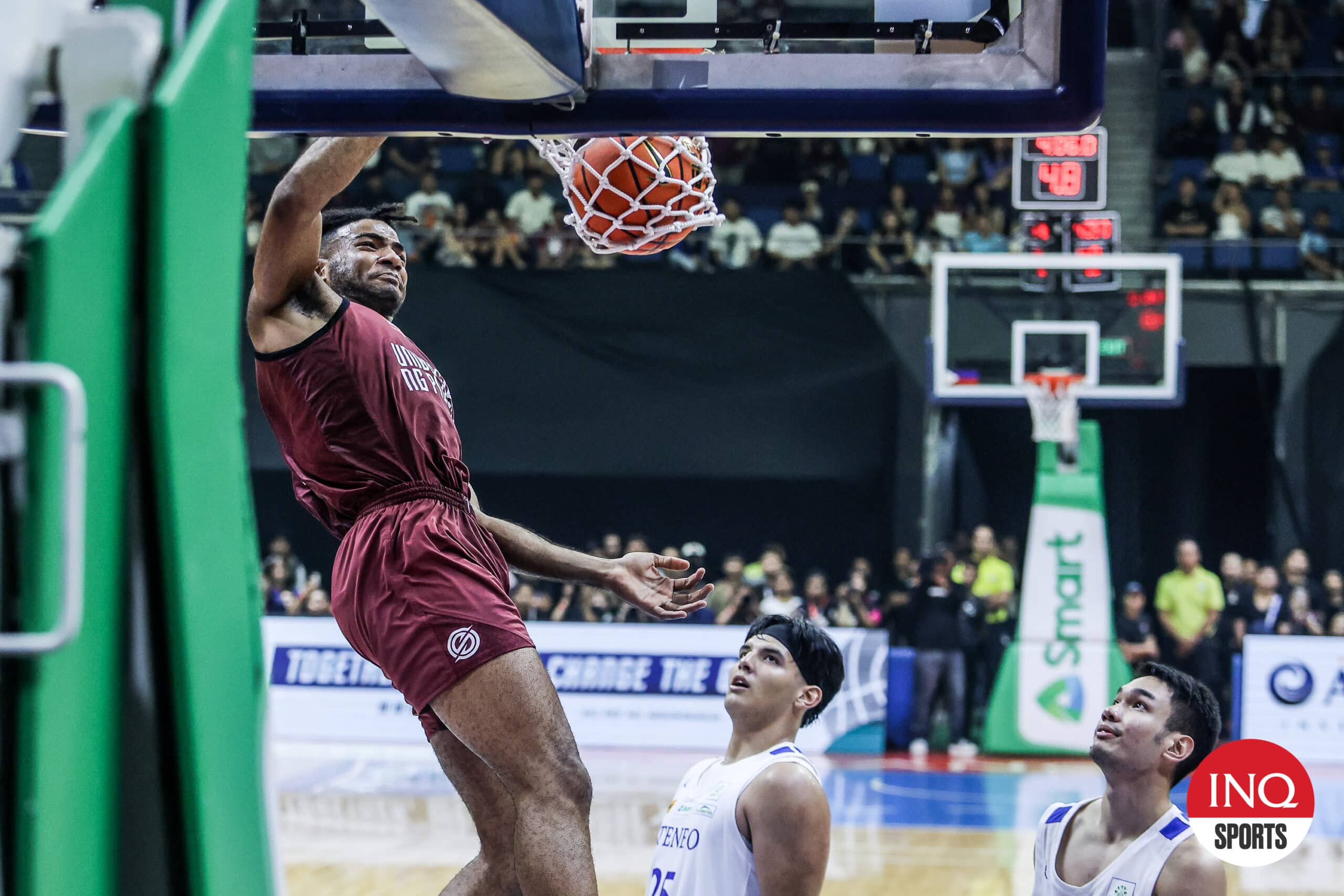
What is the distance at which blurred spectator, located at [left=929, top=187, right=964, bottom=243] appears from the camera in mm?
16484

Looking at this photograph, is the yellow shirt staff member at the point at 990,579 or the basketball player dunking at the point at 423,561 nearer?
the basketball player dunking at the point at 423,561

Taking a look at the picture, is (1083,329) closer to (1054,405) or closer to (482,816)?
(1054,405)

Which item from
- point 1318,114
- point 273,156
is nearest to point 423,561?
point 273,156

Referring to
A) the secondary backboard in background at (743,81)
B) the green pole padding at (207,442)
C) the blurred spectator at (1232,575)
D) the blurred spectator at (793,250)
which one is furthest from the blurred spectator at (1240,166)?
the green pole padding at (207,442)

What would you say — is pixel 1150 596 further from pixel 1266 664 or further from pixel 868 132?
pixel 868 132

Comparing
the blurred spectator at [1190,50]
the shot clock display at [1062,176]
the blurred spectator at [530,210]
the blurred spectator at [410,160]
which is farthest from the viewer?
the blurred spectator at [1190,50]

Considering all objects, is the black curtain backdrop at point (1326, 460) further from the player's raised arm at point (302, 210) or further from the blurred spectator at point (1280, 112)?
the player's raised arm at point (302, 210)

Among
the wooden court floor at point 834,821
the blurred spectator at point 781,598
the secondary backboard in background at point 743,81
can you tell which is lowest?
the wooden court floor at point 834,821

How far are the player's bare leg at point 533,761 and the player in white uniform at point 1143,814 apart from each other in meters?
1.24

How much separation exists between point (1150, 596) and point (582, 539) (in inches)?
240

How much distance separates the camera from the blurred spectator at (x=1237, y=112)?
17.2m

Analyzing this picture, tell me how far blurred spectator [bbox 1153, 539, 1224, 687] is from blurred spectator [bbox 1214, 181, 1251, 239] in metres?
4.17

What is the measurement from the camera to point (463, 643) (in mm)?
3061

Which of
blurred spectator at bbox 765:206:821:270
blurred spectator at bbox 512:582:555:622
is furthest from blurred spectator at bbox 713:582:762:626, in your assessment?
blurred spectator at bbox 765:206:821:270
